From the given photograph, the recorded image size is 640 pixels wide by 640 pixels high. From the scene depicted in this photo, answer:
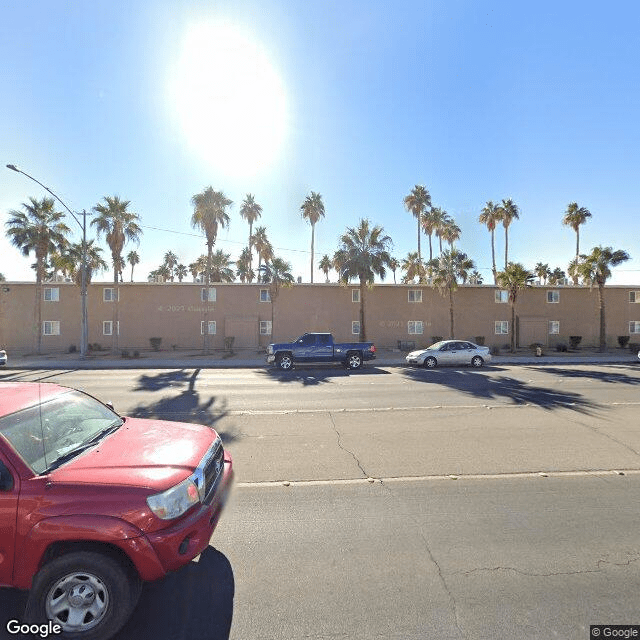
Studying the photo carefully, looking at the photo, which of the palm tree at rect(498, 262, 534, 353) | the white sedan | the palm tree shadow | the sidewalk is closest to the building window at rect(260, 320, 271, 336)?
the sidewalk

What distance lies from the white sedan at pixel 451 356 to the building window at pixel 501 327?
13.2 meters

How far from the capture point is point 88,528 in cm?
254

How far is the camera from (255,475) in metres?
5.47

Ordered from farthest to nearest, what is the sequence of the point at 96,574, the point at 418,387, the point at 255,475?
the point at 418,387
the point at 255,475
the point at 96,574

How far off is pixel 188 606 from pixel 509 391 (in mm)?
11785

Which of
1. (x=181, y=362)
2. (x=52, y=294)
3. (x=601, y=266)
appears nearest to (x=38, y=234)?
(x=52, y=294)

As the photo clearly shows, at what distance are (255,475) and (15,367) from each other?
22.3 metres

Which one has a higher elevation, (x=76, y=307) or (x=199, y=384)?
(x=76, y=307)

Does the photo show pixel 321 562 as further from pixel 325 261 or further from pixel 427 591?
pixel 325 261

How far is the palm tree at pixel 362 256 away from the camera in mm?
27353

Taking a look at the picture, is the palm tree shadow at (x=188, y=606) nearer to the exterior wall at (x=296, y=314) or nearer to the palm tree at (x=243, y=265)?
the exterior wall at (x=296, y=314)

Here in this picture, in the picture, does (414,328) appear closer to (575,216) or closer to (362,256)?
(362,256)

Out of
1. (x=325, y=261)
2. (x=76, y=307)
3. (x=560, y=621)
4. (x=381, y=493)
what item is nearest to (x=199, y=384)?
(x=381, y=493)

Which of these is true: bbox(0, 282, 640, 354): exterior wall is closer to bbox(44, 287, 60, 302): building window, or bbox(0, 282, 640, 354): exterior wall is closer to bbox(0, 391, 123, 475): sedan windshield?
bbox(44, 287, 60, 302): building window
